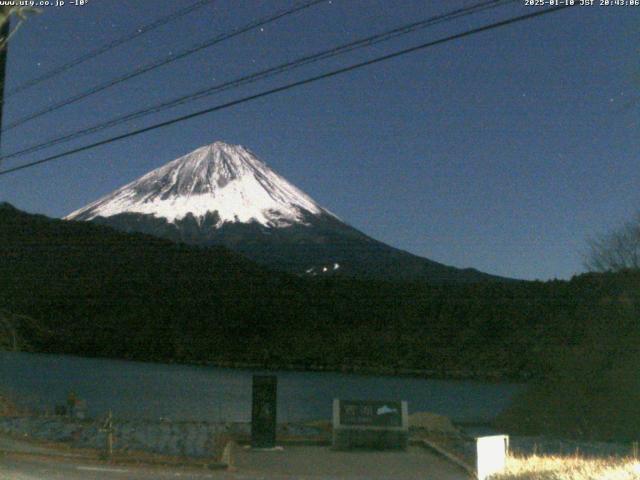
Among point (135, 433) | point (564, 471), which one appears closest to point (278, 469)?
point (135, 433)

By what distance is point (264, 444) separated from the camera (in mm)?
15016

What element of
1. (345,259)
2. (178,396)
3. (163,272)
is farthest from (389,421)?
(345,259)

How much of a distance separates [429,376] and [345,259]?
2740cm

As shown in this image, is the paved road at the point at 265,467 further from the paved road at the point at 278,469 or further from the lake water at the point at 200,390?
the lake water at the point at 200,390

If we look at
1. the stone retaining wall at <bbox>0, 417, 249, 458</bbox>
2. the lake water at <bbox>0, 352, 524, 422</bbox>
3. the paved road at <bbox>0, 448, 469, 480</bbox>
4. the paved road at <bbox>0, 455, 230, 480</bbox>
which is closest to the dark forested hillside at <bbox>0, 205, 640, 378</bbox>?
the lake water at <bbox>0, 352, 524, 422</bbox>

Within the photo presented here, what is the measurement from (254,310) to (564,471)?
1425 inches

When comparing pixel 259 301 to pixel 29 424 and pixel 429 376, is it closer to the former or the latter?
pixel 429 376

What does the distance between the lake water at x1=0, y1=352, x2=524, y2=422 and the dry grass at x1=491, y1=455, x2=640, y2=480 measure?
11.7 metres

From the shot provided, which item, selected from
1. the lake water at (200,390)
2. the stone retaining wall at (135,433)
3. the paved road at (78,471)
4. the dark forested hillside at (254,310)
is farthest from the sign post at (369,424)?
the dark forested hillside at (254,310)

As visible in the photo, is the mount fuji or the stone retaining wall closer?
the stone retaining wall

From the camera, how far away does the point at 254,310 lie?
44.7 m

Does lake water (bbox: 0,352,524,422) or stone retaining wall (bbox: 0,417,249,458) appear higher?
lake water (bbox: 0,352,524,422)

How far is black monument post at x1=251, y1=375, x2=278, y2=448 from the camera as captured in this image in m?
14.9

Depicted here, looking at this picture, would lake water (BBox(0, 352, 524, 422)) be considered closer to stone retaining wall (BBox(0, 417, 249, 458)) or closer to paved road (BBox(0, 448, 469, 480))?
stone retaining wall (BBox(0, 417, 249, 458))
